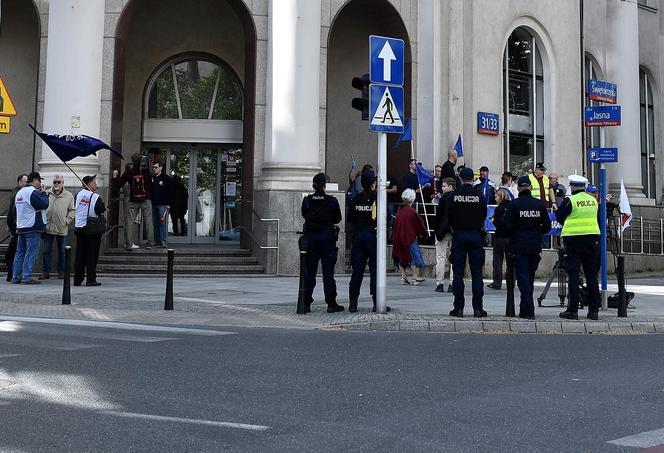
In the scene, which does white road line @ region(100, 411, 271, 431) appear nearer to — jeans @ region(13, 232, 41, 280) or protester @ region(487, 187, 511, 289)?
protester @ region(487, 187, 511, 289)

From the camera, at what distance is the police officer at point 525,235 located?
12242 mm

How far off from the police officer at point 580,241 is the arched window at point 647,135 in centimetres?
1855

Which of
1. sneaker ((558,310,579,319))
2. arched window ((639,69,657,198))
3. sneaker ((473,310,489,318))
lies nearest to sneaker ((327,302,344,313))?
sneaker ((473,310,489,318))

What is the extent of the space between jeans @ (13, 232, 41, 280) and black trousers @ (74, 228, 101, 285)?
0.80 m

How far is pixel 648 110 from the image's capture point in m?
30.3

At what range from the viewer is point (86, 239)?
16531mm

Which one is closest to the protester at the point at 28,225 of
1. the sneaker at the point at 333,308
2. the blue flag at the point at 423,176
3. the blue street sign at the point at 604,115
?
the sneaker at the point at 333,308

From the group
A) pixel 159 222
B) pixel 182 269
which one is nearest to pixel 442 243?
pixel 182 269

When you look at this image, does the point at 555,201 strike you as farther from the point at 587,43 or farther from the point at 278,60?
the point at 587,43

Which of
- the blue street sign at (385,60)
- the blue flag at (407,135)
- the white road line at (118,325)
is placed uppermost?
the blue flag at (407,135)

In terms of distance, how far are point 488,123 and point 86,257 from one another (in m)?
11.5

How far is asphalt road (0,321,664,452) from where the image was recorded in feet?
17.5

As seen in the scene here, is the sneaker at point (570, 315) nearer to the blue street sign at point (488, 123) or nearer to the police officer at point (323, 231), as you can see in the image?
the police officer at point (323, 231)

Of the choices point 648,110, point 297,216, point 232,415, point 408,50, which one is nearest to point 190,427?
point 232,415
